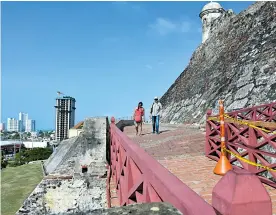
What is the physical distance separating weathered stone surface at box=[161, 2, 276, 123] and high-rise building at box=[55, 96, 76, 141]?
277ft

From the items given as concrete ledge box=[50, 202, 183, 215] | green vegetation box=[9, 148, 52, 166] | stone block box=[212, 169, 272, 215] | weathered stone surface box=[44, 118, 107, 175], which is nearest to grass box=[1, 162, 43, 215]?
weathered stone surface box=[44, 118, 107, 175]

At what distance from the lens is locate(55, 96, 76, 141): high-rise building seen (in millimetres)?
107000

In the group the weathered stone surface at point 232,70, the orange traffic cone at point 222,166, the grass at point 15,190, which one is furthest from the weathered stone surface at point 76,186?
the weathered stone surface at point 232,70

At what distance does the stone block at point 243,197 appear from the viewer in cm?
128

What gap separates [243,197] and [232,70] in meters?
19.0

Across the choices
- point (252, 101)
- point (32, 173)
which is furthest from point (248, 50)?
point (32, 173)

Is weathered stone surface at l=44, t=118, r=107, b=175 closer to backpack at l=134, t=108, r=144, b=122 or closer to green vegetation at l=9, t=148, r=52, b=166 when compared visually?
backpack at l=134, t=108, r=144, b=122

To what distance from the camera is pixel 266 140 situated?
4574 millimetres

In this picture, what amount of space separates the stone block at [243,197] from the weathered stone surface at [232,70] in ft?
42.5

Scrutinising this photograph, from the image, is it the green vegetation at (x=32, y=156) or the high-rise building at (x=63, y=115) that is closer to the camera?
the green vegetation at (x=32, y=156)

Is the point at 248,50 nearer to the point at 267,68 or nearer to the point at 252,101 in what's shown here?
the point at 267,68

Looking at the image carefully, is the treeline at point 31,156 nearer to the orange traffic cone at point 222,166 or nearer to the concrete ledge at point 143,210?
the orange traffic cone at point 222,166

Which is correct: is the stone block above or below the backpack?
below

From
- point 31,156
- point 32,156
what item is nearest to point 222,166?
point 32,156
